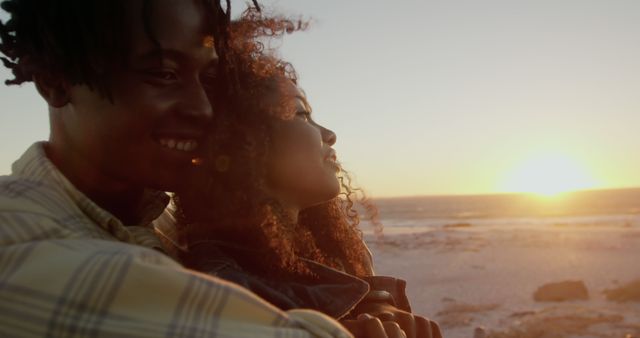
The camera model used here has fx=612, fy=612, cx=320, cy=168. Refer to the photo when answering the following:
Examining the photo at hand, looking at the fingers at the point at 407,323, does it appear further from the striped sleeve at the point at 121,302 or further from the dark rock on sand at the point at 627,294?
the dark rock on sand at the point at 627,294

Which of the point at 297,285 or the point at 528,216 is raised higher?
the point at 297,285

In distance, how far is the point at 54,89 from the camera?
2010 millimetres

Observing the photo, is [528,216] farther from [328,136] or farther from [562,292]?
[328,136]

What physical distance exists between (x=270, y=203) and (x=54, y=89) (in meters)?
0.98

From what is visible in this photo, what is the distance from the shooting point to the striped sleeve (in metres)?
1.23

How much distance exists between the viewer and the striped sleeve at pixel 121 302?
1.23 m

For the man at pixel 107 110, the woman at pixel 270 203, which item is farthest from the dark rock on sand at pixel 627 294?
the man at pixel 107 110

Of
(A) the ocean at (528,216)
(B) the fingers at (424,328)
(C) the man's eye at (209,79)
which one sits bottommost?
(A) the ocean at (528,216)

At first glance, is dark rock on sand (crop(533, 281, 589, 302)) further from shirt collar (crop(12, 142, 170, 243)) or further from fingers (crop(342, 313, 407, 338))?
shirt collar (crop(12, 142, 170, 243))

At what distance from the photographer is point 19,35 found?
2041mm

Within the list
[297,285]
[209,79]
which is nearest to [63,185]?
[209,79]

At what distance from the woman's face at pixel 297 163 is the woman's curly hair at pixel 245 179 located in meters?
0.04

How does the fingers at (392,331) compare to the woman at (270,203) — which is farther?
the woman at (270,203)

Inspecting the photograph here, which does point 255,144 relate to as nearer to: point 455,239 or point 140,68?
point 140,68
